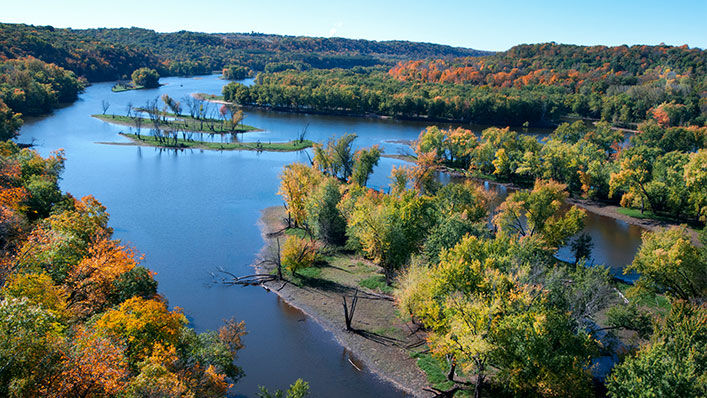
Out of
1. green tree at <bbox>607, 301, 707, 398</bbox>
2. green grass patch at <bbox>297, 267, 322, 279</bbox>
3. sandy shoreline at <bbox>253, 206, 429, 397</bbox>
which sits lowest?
sandy shoreline at <bbox>253, 206, 429, 397</bbox>

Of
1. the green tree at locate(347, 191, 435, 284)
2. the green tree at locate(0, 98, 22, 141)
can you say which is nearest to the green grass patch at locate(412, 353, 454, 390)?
the green tree at locate(347, 191, 435, 284)

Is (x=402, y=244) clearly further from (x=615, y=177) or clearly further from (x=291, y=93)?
(x=291, y=93)

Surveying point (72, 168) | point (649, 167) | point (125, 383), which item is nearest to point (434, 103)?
point (649, 167)

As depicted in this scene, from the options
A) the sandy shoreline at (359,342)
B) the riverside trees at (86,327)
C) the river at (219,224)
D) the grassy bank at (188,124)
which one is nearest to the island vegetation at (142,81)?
the river at (219,224)

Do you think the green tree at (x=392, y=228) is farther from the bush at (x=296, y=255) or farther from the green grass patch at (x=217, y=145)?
the green grass patch at (x=217, y=145)

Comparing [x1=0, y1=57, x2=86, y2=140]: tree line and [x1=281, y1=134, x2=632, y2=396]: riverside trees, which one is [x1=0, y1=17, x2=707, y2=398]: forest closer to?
[x1=281, y1=134, x2=632, y2=396]: riverside trees
